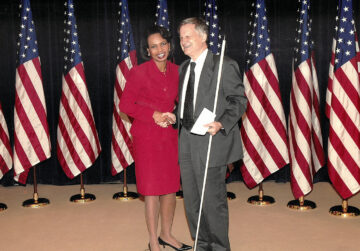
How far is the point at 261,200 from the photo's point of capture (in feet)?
15.4

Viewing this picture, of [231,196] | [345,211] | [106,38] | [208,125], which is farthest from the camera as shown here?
[106,38]

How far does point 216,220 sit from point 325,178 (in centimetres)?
305

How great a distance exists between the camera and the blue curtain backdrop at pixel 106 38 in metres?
5.45

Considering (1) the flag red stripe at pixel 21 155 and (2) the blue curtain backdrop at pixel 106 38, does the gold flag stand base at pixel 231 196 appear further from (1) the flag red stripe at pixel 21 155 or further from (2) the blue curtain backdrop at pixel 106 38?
(1) the flag red stripe at pixel 21 155

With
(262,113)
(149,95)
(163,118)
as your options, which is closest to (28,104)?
(149,95)

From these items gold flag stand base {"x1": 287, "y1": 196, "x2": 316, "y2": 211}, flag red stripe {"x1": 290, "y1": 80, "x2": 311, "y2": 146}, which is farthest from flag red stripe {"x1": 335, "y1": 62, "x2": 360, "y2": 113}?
gold flag stand base {"x1": 287, "y1": 196, "x2": 316, "y2": 211}

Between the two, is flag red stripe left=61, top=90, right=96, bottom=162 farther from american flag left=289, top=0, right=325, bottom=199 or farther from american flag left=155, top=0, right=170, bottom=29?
american flag left=289, top=0, right=325, bottom=199

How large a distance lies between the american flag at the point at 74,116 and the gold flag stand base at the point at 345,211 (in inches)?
95.3

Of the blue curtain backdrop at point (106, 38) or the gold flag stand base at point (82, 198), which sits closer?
the gold flag stand base at point (82, 198)

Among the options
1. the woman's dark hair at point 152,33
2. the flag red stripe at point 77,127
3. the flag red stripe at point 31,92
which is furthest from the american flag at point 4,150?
the woman's dark hair at point 152,33

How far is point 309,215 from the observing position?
4219mm

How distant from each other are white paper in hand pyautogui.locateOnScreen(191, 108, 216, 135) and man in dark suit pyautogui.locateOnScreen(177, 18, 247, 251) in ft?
0.11

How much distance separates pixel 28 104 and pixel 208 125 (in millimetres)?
2602

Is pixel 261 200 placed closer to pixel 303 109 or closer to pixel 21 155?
pixel 303 109
